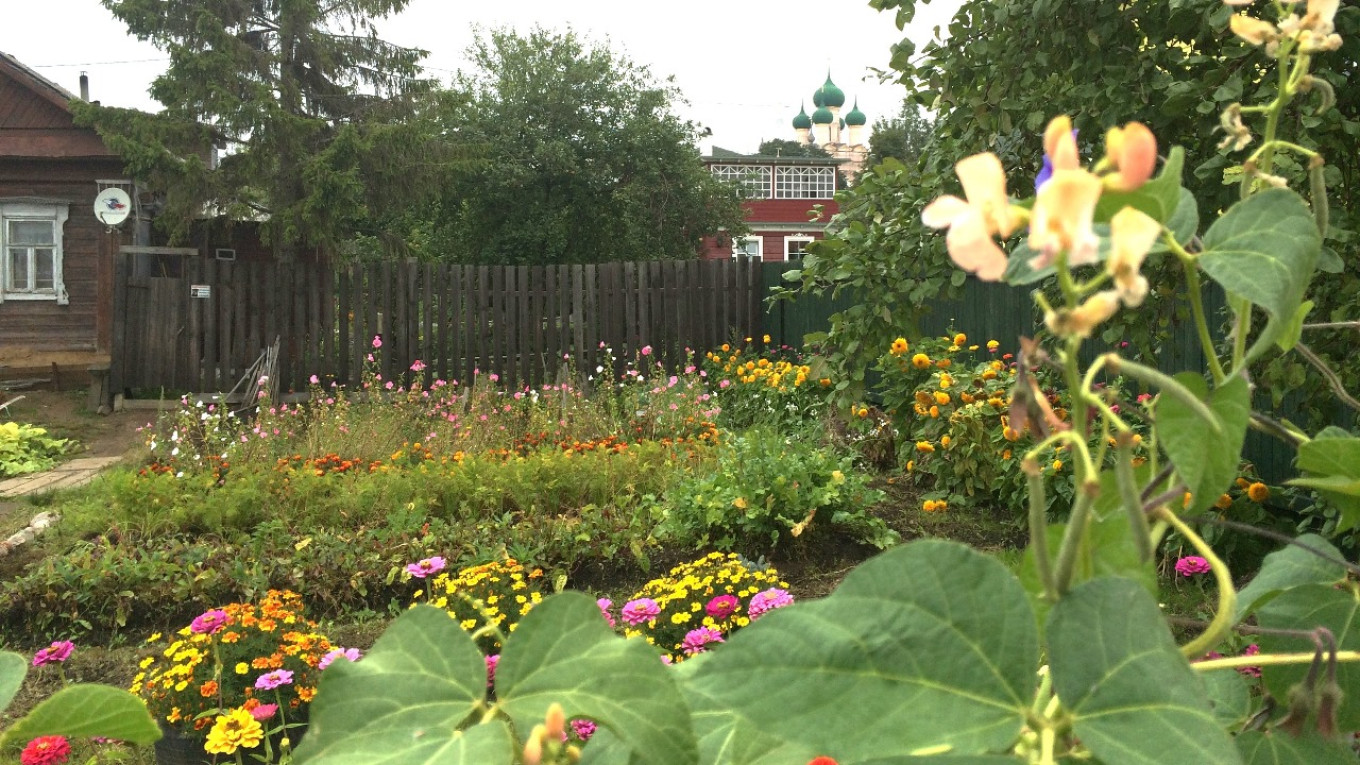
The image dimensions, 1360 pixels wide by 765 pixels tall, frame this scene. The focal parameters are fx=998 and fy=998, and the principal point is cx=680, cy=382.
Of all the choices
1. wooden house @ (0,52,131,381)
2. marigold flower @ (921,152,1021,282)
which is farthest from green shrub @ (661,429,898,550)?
wooden house @ (0,52,131,381)

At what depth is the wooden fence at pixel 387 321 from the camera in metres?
9.23

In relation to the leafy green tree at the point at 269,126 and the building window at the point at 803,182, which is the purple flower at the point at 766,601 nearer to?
the leafy green tree at the point at 269,126

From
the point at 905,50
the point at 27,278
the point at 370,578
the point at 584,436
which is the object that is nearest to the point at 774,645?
the point at 905,50

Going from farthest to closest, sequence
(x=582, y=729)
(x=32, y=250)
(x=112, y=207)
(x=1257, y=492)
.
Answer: (x=32, y=250)
(x=112, y=207)
(x=1257, y=492)
(x=582, y=729)

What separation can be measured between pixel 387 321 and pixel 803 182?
92.1 ft

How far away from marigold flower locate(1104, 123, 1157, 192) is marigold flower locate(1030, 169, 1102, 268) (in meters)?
0.02

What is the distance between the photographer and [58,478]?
6.46m

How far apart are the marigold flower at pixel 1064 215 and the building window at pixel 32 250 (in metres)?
13.9

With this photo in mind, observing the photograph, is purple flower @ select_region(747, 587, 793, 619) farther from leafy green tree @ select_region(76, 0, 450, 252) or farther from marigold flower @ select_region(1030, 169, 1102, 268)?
leafy green tree @ select_region(76, 0, 450, 252)

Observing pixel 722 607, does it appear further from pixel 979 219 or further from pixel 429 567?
pixel 979 219

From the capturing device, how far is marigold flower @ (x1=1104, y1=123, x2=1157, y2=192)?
0.87 feet

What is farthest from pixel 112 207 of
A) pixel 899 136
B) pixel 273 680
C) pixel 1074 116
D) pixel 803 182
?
pixel 899 136

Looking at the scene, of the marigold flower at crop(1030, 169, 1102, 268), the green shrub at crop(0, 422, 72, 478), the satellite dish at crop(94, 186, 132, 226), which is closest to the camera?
the marigold flower at crop(1030, 169, 1102, 268)

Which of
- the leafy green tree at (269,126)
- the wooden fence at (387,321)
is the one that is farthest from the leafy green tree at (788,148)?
the wooden fence at (387,321)
